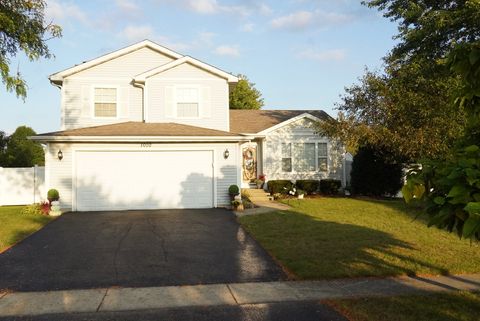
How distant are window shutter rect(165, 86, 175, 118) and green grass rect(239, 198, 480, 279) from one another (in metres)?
6.70

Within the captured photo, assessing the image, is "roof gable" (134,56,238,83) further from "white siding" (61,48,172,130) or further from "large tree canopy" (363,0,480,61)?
"large tree canopy" (363,0,480,61)

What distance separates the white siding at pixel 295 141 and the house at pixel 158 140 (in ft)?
0.16

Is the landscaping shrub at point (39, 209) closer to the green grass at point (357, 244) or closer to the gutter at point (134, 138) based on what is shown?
the gutter at point (134, 138)

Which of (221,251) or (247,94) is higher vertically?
(247,94)

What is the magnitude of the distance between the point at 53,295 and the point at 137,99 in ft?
44.7

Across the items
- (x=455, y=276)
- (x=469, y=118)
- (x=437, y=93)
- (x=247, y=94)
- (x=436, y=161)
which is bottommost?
(x=455, y=276)

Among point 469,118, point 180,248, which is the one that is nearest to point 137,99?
point 180,248

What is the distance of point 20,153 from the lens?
30.2m

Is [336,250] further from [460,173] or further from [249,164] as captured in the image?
[249,164]

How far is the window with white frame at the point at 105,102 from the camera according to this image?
1906 centimetres

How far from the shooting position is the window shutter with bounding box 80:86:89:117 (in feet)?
62.1

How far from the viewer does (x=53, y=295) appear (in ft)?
21.9

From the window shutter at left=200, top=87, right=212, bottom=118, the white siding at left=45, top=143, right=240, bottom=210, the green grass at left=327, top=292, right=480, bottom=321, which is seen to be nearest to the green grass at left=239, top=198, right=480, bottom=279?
the green grass at left=327, top=292, right=480, bottom=321

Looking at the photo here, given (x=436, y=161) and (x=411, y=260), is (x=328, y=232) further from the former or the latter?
(x=436, y=161)
